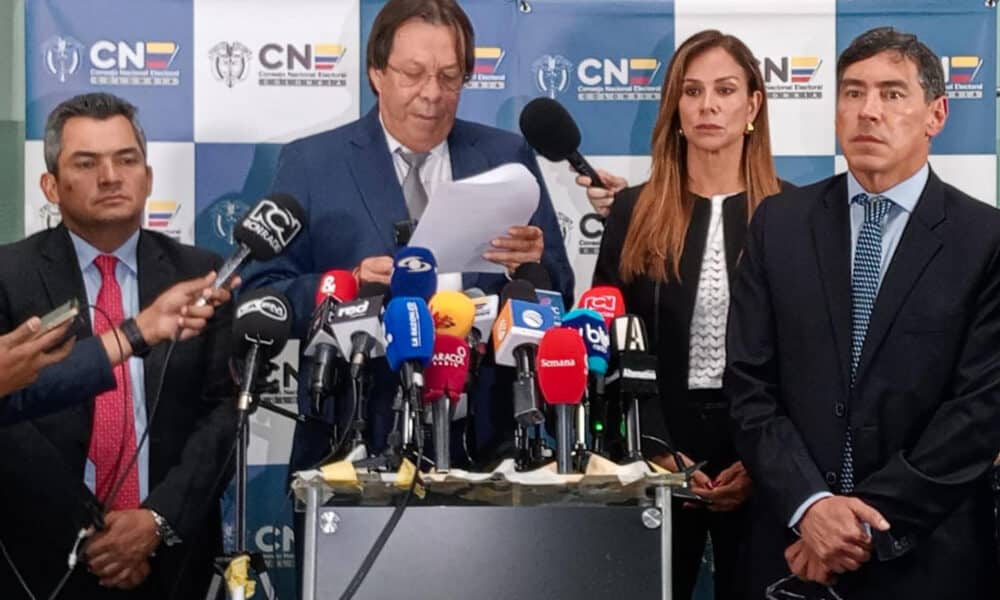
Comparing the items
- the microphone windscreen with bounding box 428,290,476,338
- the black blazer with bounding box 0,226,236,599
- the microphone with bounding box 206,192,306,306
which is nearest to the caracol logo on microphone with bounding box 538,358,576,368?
the microphone windscreen with bounding box 428,290,476,338

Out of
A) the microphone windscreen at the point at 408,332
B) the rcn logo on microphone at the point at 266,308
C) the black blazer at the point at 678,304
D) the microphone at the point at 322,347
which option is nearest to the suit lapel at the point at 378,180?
the black blazer at the point at 678,304

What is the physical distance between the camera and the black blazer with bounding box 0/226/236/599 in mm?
3627

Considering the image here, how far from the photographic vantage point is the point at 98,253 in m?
3.91

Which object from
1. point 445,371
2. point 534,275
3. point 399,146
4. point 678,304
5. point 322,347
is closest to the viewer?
point 445,371

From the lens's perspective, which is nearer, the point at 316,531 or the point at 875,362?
the point at 316,531

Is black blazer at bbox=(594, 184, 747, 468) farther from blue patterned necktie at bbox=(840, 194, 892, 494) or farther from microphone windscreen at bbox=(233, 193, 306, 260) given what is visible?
microphone windscreen at bbox=(233, 193, 306, 260)

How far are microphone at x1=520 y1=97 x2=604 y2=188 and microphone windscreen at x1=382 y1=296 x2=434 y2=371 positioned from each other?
99cm

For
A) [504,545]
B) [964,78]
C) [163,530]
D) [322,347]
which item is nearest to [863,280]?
[504,545]

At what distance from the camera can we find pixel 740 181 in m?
3.96

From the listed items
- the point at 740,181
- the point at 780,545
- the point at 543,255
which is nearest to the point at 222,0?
the point at 543,255

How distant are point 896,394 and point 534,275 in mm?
905

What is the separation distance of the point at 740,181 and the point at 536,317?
49.2 inches

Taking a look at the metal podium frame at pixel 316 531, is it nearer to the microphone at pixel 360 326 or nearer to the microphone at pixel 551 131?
the microphone at pixel 360 326

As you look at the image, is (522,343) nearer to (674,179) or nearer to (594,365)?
(594,365)
